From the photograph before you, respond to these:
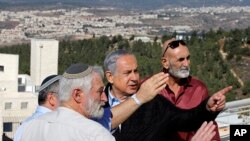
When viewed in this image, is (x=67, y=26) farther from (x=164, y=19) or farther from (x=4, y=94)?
(x=4, y=94)

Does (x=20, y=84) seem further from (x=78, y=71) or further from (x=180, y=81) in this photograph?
(x=78, y=71)

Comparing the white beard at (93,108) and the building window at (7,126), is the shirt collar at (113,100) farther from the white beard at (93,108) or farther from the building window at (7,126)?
the building window at (7,126)

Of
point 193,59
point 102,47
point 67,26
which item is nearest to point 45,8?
point 67,26

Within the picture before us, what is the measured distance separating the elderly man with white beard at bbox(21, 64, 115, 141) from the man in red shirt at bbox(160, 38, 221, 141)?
1.23 metres

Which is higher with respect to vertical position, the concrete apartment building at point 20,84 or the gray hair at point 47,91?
the gray hair at point 47,91

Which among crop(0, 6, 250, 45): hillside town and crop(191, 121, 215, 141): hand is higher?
crop(191, 121, 215, 141): hand

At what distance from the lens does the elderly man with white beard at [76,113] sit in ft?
9.54

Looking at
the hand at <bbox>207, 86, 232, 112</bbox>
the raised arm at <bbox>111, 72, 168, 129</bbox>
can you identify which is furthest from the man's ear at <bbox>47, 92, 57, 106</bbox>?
the hand at <bbox>207, 86, 232, 112</bbox>

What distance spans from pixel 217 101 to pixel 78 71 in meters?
1.06

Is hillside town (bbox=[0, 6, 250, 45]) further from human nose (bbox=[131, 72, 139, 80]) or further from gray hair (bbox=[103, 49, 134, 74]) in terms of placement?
human nose (bbox=[131, 72, 139, 80])

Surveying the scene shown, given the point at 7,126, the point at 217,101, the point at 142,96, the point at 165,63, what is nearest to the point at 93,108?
the point at 142,96

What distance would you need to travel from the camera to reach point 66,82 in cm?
309

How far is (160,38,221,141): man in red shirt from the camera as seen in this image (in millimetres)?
4355

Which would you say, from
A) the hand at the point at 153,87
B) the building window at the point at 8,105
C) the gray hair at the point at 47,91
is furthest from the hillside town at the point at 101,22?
the hand at the point at 153,87
